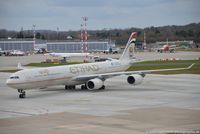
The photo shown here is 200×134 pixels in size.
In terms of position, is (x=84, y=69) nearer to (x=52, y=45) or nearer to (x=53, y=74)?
(x=53, y=74)

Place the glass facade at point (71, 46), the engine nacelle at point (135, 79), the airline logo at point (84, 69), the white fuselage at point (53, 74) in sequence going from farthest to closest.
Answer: the glass facade at point (71, 46)
the engine nacelle at point (135, 79)
the airline logo at point (84, 69)
the white fuselage at point (53, 74)

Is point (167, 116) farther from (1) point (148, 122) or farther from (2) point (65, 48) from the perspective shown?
(2) point (65, 48)

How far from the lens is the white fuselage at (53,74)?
38.5 meters

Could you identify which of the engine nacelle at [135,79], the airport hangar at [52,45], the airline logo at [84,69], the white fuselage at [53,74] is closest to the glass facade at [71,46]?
the airport hangar at [52,45]

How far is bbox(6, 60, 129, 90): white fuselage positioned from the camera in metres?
38.5

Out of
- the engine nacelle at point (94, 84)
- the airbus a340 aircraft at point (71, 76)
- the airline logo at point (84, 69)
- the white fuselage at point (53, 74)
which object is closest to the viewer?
the white fuselage at point (53, 74)

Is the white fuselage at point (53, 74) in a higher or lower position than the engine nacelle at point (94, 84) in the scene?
higher

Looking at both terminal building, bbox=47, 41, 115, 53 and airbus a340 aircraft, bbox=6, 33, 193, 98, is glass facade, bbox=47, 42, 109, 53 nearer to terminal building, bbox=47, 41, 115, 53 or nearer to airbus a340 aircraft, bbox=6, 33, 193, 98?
terminal building, bbox=47, 41, 115, 53

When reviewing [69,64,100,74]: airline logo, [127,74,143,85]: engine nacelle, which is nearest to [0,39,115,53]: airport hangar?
[69,64,100,74]: airline logo

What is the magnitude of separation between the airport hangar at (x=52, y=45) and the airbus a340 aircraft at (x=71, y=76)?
11997cm

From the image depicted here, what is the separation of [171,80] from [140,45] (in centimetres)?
13867

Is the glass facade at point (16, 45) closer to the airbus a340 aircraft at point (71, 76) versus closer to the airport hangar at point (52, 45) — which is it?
the airport hangar at point (52, 45)

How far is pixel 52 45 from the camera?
17650 cm

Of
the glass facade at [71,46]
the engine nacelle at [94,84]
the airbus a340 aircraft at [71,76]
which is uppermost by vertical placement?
the glass facade at [71,46]
